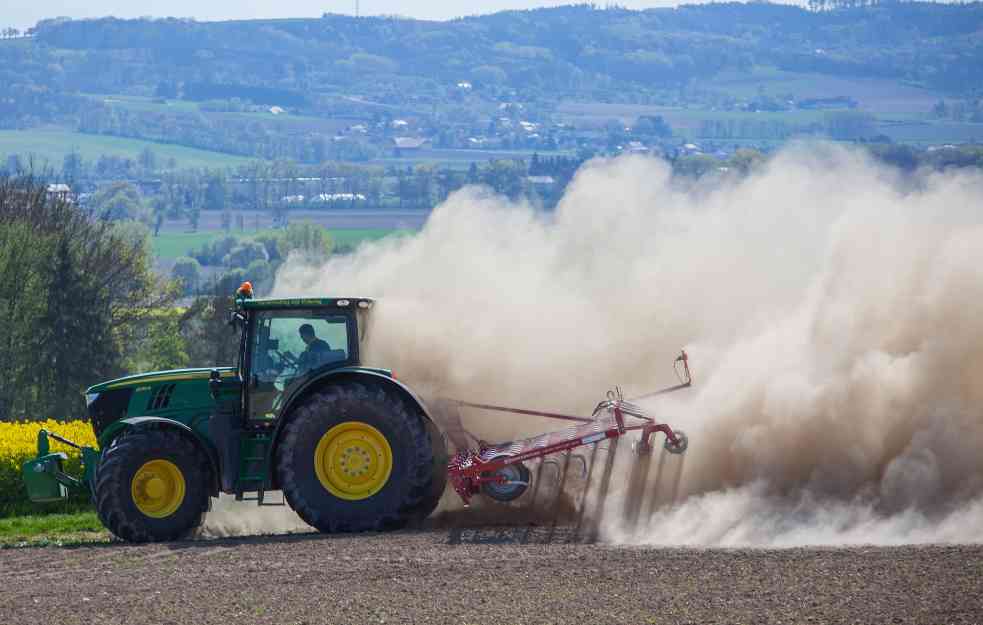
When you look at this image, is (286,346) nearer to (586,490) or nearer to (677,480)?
(586,490)

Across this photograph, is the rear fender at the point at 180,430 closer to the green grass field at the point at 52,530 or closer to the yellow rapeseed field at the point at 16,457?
the green grass field at the point at 52,530

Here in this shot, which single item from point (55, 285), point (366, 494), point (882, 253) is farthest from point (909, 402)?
point (55, 285)

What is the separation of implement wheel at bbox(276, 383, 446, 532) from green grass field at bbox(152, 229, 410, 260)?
85384 millimetres

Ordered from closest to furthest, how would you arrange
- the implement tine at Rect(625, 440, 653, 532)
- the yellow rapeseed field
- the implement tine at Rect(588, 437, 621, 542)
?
the implement tine at Rect(625, 440, 653, 532) < the implement tine at Rect(588, 437, 621, 542) < the yellow rapeseed field

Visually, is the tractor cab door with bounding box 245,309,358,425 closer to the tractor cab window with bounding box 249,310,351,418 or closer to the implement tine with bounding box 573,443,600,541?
the tractor cab window with bounding box 249,310,351,418

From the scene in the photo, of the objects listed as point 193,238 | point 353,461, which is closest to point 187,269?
point 193,238

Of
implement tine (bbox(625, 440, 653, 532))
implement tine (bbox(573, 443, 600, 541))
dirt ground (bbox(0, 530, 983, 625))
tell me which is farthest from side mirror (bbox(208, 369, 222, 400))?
implement tine (bbox(625, 440, 653, 532))

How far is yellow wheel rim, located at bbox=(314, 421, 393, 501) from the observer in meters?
15.3

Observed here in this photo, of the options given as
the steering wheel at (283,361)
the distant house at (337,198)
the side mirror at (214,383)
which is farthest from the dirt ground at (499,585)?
the distant house at (337,198)

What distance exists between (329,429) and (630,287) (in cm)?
525

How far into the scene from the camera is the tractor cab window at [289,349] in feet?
51.8

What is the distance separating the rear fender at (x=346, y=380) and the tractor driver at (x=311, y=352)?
372 millimetres

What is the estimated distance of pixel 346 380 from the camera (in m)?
15.5

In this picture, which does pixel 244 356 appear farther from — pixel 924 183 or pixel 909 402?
pixel 924 183
